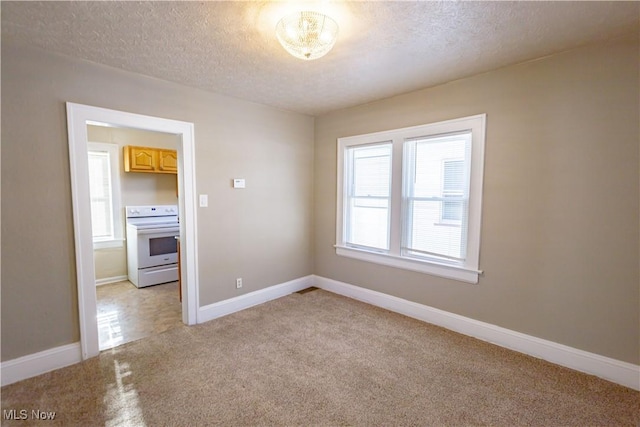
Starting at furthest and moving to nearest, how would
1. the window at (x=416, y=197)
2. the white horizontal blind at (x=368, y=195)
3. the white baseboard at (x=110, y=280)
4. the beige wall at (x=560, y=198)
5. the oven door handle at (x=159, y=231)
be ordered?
the white baseboard at (x=110, y=280), the oven door handle at (x=159, y=231), the white horizontal blind at (x=368, y=195), the window at (x=416, y=197), the beige wall at (x=560, y=198)

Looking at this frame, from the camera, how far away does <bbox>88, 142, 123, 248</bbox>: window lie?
4316mm

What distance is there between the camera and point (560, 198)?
2.23 metres

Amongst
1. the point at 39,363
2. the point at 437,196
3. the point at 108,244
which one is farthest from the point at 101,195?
the point at 437,196

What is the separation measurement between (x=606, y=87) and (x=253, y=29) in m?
2.48

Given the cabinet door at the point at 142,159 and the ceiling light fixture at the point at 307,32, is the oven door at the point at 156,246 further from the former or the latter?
the ceiling light fixture at the point at 307,32

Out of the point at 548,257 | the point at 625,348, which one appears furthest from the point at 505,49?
Answer: the point at 625,348

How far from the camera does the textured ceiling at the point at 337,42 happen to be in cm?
163

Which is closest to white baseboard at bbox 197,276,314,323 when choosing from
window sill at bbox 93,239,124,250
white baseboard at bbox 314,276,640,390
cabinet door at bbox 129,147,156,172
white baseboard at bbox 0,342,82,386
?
white baseboard at bbox 314,276,640,390

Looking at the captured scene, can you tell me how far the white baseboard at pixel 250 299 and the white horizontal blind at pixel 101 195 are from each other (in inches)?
100.0

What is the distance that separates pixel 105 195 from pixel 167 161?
103cm

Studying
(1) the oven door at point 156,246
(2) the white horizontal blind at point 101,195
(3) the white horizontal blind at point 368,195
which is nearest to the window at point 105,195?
(2) the white horizontal blind at point 101,195

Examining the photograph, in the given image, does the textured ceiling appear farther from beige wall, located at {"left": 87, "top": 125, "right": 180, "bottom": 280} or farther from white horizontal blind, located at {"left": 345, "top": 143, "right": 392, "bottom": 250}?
beige wall, located at {"left": 87, "top": 125, "right": 180, "bottom": 280}

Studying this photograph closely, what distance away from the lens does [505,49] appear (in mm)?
2113

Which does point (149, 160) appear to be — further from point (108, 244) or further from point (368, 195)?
point (368, 195)
